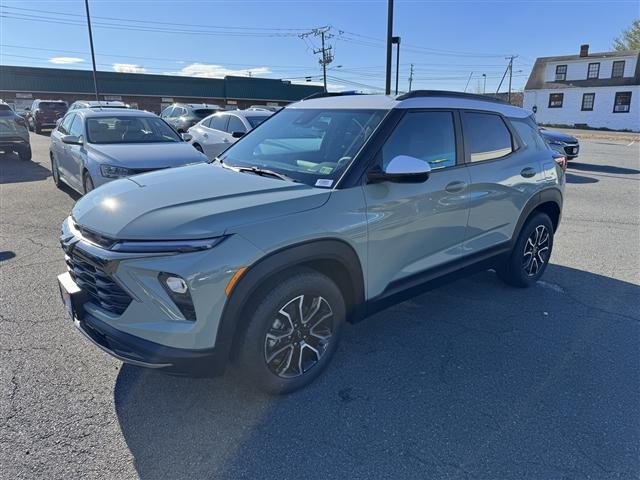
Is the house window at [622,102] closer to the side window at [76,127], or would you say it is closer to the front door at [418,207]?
the side window at [76,127]

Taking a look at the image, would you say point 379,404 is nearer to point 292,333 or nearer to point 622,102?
point 292,333

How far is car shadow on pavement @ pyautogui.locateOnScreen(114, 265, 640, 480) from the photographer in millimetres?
2340

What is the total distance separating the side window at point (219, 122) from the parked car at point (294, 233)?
7.30m

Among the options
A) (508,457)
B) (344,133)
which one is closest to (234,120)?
(344,133)

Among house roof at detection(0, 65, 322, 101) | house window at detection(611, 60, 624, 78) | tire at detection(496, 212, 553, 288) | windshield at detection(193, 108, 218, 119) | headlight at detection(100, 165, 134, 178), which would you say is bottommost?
tire at detection(496, 212, 553, 288)

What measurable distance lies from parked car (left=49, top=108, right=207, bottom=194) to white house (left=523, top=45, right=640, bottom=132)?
4304 centimetres

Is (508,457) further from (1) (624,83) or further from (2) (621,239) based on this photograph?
(1) (624,83)

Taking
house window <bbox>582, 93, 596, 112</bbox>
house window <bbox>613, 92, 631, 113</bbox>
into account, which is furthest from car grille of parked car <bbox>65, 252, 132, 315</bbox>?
house window <bbox>582, 93, 596, 112</bbox>

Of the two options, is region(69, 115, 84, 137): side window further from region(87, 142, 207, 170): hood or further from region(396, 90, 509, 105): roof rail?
region(396, 90, 509, 105): roof rail

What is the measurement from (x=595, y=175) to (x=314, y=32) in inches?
1700

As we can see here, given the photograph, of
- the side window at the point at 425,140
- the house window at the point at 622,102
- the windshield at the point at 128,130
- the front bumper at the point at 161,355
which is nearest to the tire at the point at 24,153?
the windshield at the point at 128,130

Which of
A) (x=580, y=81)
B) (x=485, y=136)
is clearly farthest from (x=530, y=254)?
(x=580, y=81)

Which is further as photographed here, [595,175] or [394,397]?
[595,175]

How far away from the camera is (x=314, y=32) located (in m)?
49.3
